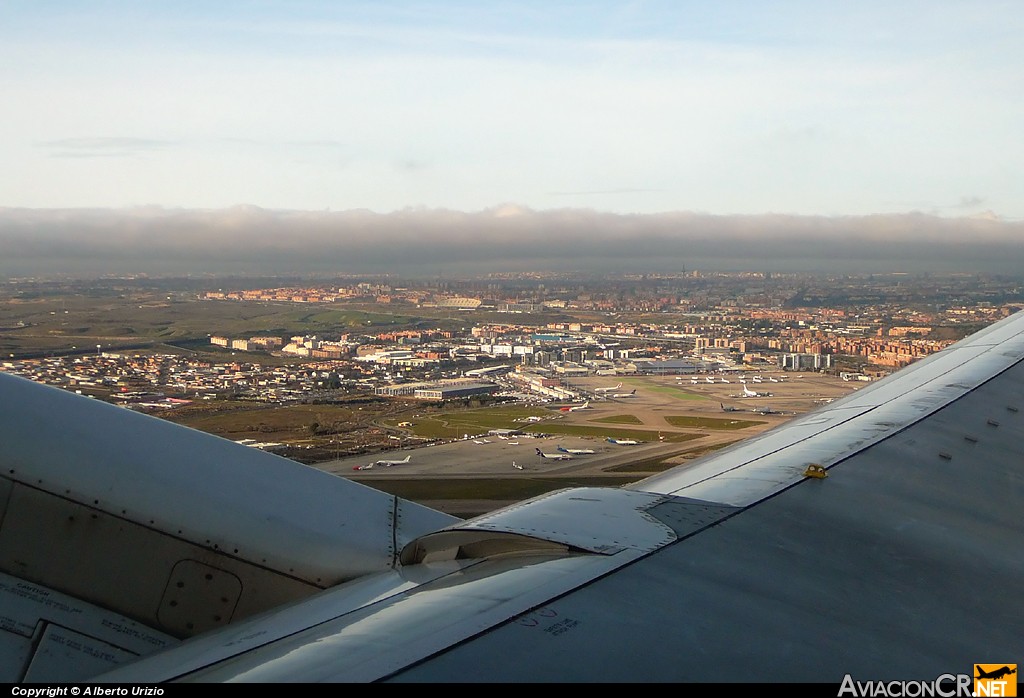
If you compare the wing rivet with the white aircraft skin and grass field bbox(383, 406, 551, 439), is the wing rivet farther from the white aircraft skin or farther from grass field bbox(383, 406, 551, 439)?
grass field bbox(383, 406, 551, 439)

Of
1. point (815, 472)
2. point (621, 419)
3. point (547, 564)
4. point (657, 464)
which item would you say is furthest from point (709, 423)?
point (547, 564)

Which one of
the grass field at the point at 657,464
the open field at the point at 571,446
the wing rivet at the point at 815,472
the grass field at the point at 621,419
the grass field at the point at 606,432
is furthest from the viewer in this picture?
the grass field at the point at 621,419

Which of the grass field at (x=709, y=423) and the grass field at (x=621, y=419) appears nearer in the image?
Result: the grass field at (x=709, y=423)

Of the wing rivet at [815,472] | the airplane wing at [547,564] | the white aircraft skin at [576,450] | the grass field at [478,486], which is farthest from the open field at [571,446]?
the airplane wing at [547,564]

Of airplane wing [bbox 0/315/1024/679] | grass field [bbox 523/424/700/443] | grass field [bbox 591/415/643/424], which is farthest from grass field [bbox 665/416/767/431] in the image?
airplane wing [bbox 0/315/1024/679]

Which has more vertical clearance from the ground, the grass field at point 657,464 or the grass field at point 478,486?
the grass field at point 478,486

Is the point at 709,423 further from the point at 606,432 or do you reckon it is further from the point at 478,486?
the point at 478,486

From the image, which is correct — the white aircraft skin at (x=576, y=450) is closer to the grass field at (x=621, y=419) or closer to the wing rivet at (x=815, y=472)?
the grass field at (x=621, y=419)

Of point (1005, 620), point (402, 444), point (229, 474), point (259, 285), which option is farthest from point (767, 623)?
point (259, 285)

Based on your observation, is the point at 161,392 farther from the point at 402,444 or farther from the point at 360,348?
the point at 360,348

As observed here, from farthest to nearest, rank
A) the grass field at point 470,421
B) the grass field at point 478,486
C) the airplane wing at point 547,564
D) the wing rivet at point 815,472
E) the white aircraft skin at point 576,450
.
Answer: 1. the grass field at point 470,421
2. the white aircraft skin at point 576,450
3. the grass field at point 478,486
4. the wing rivet at point 815,472
5. the airplane wing at point 547,564
